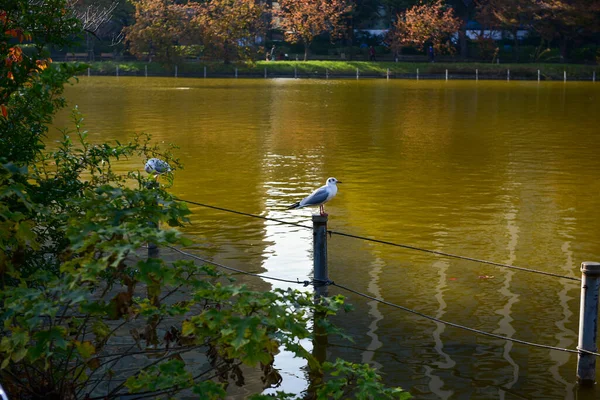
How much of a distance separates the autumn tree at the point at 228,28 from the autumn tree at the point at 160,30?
49.7 inches

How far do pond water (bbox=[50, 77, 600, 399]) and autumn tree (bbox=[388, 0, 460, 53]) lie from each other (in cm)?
3671

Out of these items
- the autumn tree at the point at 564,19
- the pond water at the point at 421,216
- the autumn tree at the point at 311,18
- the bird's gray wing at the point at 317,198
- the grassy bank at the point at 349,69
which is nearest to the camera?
the pond water at the point at 421,216

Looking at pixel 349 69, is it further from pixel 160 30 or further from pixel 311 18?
pixel 160 30

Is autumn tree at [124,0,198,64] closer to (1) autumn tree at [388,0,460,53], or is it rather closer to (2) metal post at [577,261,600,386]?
(1) autumn tree at [388,0,460,53]

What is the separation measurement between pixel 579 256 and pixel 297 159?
11.0 m

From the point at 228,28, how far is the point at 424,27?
15742 mm

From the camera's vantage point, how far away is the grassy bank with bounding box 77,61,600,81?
226 feet

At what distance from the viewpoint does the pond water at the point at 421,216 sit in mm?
9133

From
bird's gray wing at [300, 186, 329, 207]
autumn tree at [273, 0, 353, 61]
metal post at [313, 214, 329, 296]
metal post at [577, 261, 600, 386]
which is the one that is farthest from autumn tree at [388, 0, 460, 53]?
metal post at [577, 261, 600, 386]

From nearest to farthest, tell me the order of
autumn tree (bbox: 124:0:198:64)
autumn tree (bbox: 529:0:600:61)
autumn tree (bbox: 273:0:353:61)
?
1. autumn tree (bbox: 529:0:600:61)
2. autumn tree (bbox: 124:0:198:64)
3. autumn tree (bbox: 273:0:353:61)

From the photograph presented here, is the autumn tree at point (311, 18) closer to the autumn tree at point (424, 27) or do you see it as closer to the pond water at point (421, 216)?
the autumn tree at point (424, 27)

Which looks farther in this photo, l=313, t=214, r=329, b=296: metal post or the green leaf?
Answer: l=313, t=214, r=329, b=296: metal post

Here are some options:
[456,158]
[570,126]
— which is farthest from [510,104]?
[456,158]

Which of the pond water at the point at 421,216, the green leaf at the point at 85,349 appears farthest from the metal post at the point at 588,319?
the green leaf at the point at 85,349
